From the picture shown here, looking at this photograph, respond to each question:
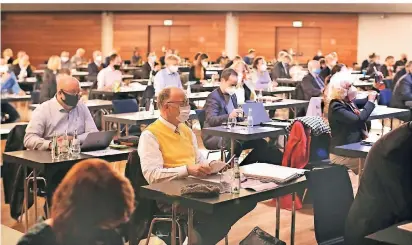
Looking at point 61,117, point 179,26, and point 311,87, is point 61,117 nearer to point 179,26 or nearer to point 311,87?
point 311,87

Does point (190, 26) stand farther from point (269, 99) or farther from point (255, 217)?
point (255, 217)

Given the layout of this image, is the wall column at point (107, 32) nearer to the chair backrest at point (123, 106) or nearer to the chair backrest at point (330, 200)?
the chair backrest at point (123, 106)

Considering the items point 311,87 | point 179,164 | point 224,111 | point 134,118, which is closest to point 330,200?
point 179,164

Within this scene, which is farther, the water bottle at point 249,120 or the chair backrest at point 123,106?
the chair backrest at point 123,106

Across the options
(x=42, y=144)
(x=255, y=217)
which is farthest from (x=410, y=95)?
(x=42, y=144)

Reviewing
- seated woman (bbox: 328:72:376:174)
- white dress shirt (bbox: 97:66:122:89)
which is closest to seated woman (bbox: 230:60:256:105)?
seated woman (bbox: 328:72:376:174)

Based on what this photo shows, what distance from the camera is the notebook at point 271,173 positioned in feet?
13.5

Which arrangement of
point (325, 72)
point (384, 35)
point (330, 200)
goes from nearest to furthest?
point (330, 200) < point (325, 72) < point (384, 35)

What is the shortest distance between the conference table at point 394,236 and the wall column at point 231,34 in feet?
66.6

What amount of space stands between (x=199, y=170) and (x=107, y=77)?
759 centimetres

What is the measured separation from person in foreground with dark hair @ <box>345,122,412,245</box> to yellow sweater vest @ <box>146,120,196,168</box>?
1.40 m

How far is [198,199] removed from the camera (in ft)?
12.0

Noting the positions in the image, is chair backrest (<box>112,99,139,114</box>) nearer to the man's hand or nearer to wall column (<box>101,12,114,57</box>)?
the man's hand

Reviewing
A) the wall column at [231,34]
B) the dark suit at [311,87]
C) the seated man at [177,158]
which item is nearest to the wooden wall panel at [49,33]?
the wall column at [231,34]
